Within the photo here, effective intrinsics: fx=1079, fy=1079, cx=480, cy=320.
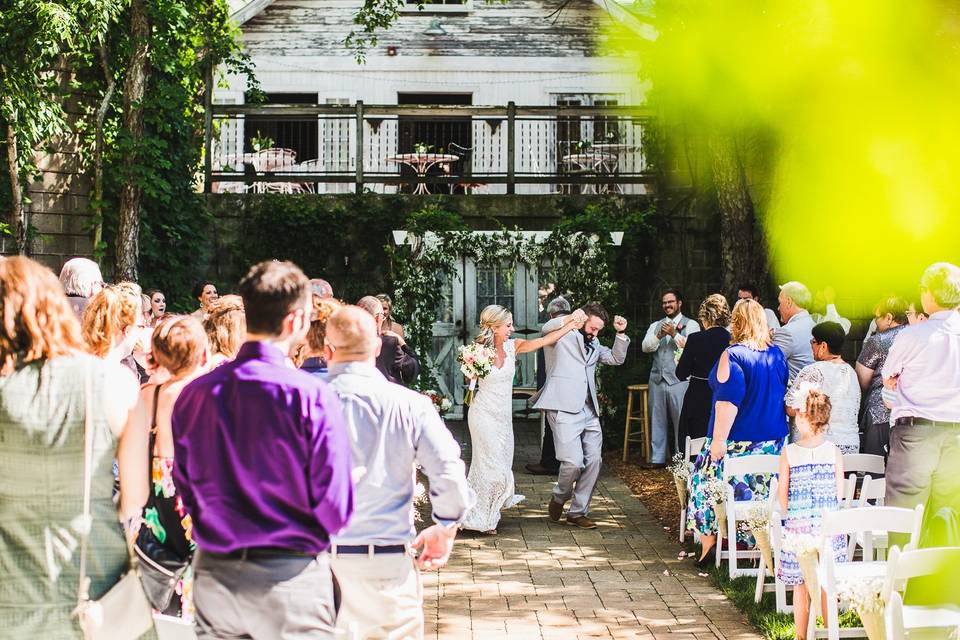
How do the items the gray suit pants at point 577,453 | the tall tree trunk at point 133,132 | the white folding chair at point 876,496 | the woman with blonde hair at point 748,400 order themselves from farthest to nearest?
→ the tall tree trunk at point 133,132
the gray suit pants at point 577,453
the woman with blonde hair at point 748,400
the white folding chair at point 876,496

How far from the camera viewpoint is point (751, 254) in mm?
11898

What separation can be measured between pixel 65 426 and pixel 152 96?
10.6m

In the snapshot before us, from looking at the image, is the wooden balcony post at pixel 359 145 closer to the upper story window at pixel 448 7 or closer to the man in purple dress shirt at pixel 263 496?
the upper story window at pixel 448 7

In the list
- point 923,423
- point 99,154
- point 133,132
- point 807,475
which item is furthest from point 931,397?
point 99,154

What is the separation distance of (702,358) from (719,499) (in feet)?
7.40

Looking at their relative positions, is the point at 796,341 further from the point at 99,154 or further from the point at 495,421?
the point at 99,154

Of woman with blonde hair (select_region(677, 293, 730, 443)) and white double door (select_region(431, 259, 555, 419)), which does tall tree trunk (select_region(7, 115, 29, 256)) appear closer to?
white double door (select_region(431, 259, 555, 419))

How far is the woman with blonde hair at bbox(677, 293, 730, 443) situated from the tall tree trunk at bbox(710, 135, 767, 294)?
8.58 ft

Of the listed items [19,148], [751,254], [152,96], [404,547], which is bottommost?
[404,547]

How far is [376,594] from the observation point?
12.8ft

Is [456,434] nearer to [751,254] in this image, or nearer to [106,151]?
[751,254]

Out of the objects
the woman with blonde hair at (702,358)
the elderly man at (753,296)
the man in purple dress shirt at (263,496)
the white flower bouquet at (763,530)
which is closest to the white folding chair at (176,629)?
the man in purple dress shirt at (263,496)

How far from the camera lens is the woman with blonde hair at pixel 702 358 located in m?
8.56

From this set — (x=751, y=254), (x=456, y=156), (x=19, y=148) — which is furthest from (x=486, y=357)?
(x=456, y=156)
